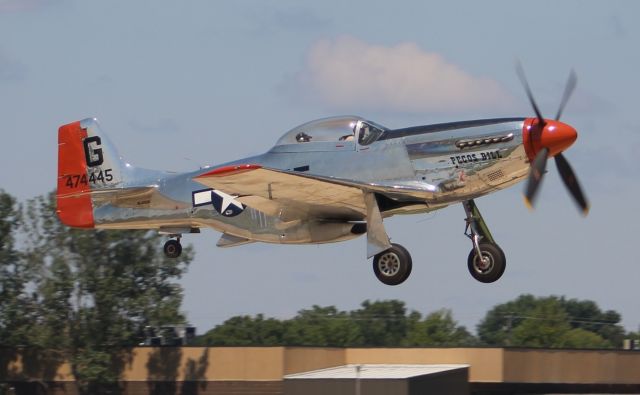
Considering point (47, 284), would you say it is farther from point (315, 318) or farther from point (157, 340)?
point (315, 318)

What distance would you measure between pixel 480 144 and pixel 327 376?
37.0ft

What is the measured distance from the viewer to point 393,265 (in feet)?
67.7

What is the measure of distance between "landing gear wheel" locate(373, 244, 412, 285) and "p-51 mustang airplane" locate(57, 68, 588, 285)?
0.05 feet

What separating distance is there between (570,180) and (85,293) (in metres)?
25.2

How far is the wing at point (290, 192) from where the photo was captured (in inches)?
768

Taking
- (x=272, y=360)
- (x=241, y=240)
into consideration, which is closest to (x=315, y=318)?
(x=272, y=360)

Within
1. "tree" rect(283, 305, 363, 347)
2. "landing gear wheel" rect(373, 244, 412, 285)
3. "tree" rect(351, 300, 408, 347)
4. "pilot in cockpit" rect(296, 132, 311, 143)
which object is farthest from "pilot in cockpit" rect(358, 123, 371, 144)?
"tree" rect(351, 300, 408, 347)

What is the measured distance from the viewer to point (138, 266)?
4384 centimetres

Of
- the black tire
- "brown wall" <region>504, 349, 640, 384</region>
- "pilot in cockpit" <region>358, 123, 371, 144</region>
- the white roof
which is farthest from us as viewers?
"brown wall" <region>504, 349, 640, 384</region>

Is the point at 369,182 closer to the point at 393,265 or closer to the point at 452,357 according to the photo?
the point at 393,265

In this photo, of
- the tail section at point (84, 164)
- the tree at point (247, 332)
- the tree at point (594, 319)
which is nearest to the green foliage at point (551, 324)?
the tree at point (594, 319)

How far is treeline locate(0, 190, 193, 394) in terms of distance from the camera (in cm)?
4281

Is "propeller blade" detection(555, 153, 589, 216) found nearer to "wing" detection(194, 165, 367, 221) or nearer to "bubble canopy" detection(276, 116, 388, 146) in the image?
"bubble canopy" detection(276, 116, 388, 146)

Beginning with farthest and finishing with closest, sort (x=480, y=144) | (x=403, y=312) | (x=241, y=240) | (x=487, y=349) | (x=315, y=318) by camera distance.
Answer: (x=403, y=312) < (x=315, y=318) < (x=487, y=349) < (x=241, y=240) < (x=480, y=144)
